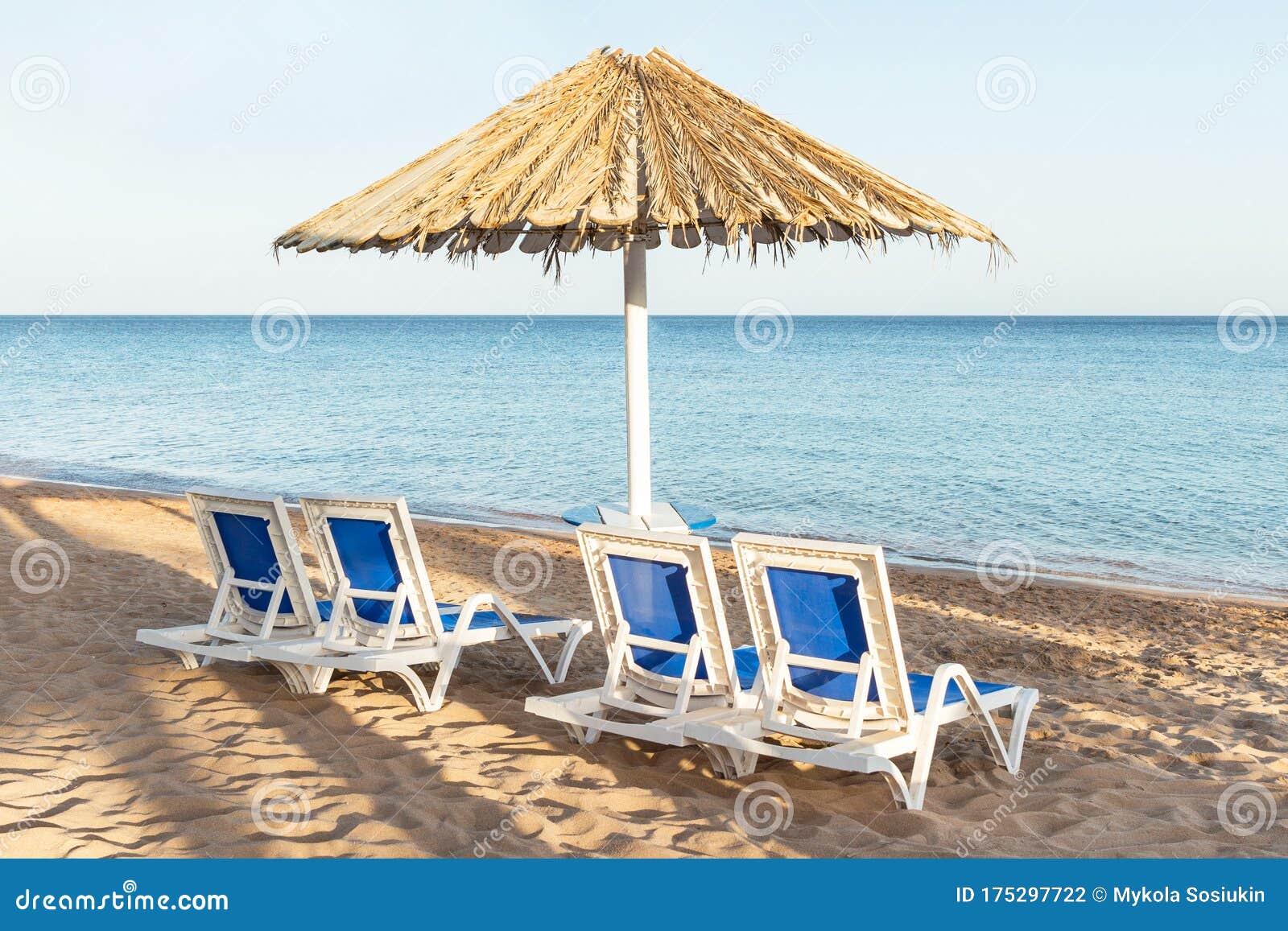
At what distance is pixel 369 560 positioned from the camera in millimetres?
4977

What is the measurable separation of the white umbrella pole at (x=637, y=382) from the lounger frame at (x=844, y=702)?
1590mm

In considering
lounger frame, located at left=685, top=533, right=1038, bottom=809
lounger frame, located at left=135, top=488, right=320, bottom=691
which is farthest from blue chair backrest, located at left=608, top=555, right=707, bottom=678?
lounger frame, located at left=135, top=488, right=320, bottom=691

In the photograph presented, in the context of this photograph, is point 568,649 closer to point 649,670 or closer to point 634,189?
point 649,670

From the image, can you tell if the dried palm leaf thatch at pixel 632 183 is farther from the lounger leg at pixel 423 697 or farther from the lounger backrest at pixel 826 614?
the lounger leg at pixel 423 697

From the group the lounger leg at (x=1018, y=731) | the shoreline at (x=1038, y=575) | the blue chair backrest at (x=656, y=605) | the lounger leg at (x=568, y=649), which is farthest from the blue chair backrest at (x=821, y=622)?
the shoreline at (x=1038, y=575)

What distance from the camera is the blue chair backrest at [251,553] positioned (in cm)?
509

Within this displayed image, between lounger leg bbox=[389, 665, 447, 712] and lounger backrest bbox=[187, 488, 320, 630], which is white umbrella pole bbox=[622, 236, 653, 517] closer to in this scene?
lounger leg bbox=[389, 665, 447, 712]

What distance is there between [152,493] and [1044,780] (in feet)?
46.6

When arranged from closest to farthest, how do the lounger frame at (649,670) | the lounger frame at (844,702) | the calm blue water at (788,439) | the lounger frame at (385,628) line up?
the lounger frame at (844,702) → the lounger frame at (649,670) → the lounger frame at (385,628) → the calm blue water at (788,439)

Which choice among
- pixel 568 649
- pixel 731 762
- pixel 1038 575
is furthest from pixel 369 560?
pixel 1038 575

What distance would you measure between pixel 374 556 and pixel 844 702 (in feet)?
7.17

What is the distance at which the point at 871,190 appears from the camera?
500cm

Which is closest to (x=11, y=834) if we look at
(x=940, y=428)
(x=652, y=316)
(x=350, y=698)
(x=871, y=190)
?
(x=350, y=698)
